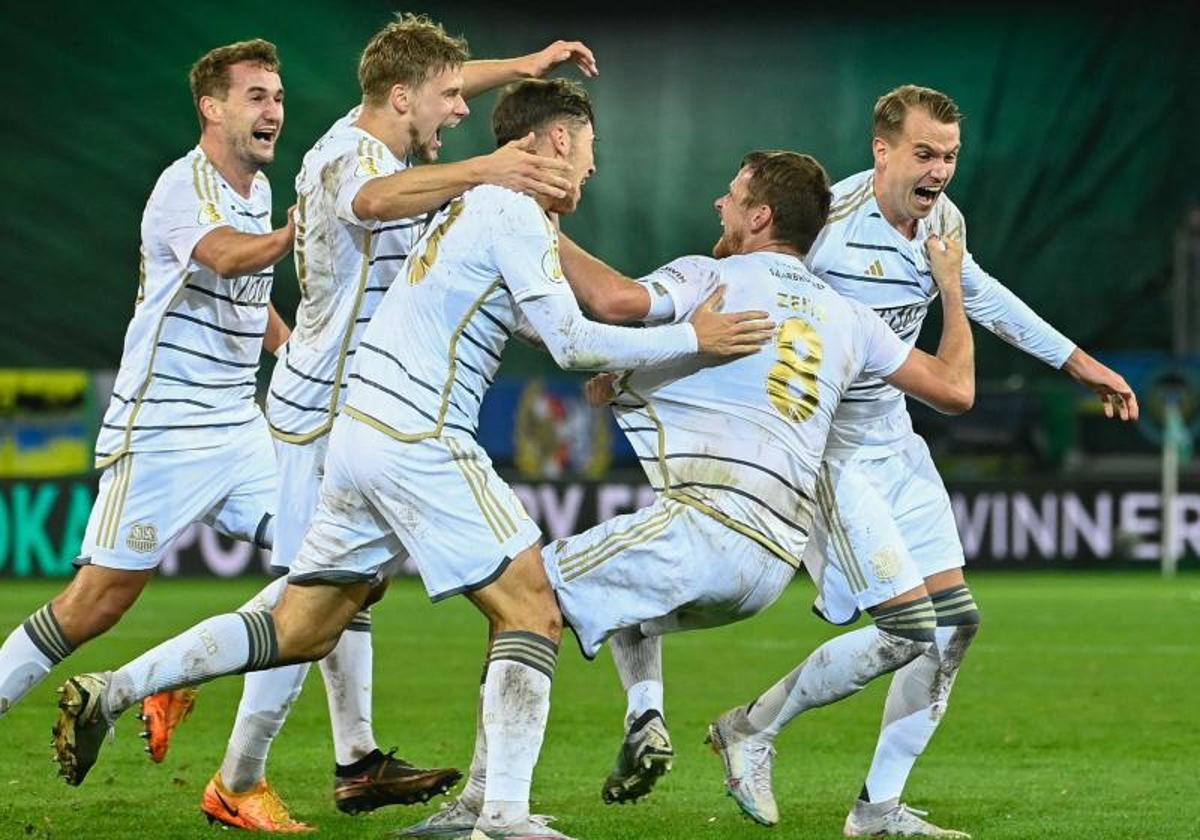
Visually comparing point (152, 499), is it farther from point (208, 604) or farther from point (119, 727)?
point (208, 604)

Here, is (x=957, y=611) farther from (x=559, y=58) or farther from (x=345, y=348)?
(x=559, y=58)

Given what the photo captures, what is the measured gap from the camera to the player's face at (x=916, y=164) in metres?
6.27

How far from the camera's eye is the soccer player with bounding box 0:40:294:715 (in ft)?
21.0

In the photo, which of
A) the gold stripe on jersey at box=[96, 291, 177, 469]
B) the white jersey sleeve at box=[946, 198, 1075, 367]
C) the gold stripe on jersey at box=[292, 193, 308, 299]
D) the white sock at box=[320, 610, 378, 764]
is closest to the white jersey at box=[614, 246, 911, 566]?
the gold stripe on jersey at box=[292, 193, 308, 299]

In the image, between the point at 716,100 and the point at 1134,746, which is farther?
the point at 716,100

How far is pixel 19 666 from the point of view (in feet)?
20.6

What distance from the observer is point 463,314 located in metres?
5.26

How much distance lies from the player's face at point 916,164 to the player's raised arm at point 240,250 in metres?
1.85

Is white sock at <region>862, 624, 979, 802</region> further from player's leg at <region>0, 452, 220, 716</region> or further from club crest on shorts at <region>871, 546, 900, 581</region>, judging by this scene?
player's leg at <region>0, 452, 220, 716</region>

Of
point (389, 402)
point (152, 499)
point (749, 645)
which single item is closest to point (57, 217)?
point (749, 645)

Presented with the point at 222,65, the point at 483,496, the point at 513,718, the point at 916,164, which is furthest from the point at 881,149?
the point at 513,718

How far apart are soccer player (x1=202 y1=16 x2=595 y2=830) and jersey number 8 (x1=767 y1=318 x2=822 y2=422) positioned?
1.12m

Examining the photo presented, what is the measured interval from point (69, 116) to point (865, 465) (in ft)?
55.6

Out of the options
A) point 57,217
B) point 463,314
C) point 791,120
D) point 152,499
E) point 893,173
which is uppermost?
point 791,120
